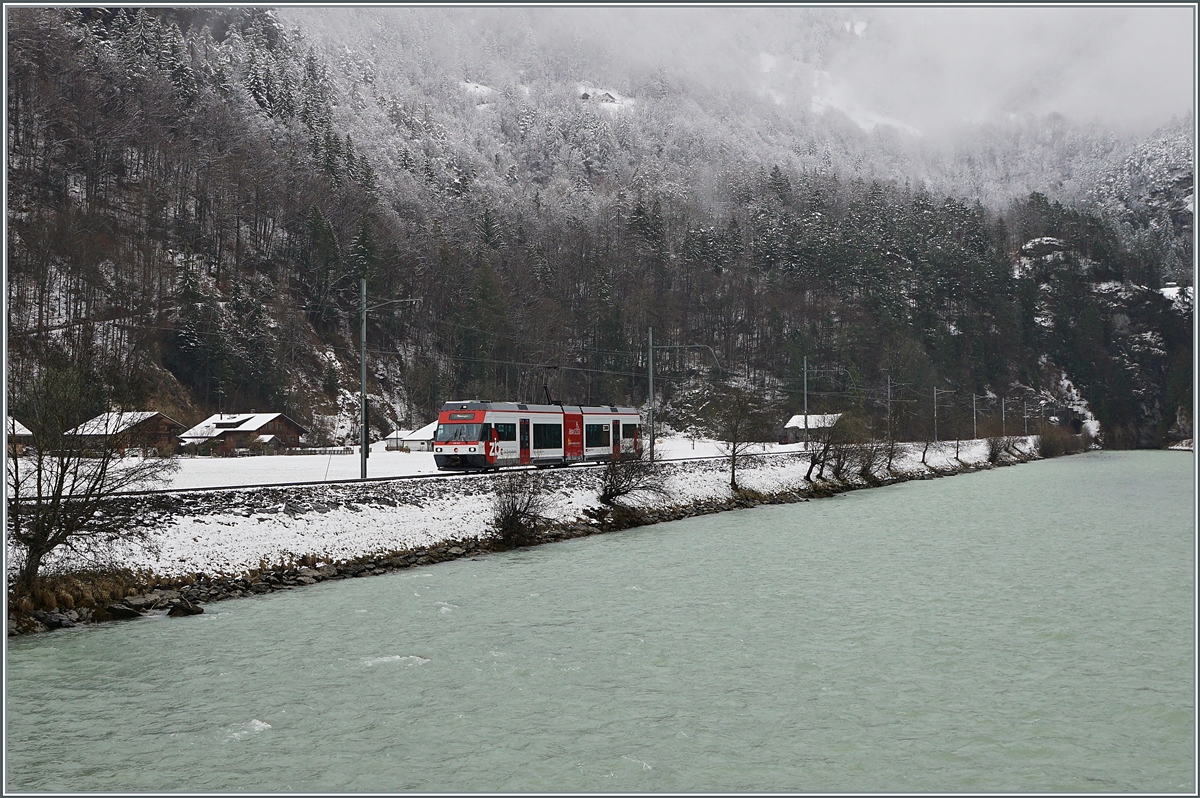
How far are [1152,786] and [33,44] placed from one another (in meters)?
115

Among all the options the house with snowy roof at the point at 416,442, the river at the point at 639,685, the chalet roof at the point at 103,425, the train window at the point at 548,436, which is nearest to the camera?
the river at the point at 639,685

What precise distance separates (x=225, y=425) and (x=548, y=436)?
42978mm

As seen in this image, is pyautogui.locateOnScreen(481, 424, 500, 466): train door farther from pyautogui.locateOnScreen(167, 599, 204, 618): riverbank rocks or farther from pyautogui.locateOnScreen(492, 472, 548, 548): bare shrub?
pyautogui.locateOnScreen(167, 599, 204, 618): riverbank rocks

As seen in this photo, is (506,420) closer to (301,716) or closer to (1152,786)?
(301,716)

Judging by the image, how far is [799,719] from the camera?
12578 mm

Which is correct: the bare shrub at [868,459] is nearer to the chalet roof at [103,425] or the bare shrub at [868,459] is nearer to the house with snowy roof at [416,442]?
the house with snowy roof at [416,442]

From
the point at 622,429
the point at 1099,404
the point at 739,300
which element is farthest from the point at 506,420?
the point at 1099,404

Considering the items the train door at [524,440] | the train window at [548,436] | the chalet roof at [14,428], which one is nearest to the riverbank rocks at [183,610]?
the chalet roof at [14,428]

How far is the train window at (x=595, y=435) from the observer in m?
47.4

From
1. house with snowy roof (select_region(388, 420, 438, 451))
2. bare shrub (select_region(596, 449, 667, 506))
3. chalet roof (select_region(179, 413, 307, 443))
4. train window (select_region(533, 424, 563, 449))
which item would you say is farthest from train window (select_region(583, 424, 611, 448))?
chalet roof (select_region(179, 413, 307, 443))

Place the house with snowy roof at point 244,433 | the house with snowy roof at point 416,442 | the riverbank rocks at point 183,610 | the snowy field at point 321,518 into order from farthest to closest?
the house with snowy roof at point 416,442
the house with snowy roof at point 244,433
the snowy field at point 321,518
the riverbank rocks at point 183,610

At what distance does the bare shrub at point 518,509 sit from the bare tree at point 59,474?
505 inches

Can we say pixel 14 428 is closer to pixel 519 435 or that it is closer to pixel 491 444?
pixel 491 444

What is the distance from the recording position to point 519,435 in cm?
4156
